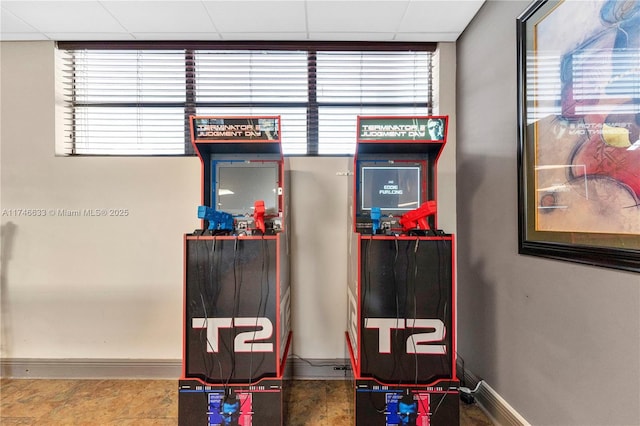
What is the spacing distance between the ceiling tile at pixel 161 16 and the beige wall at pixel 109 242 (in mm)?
847

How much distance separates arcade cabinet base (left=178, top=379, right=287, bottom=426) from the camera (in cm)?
148

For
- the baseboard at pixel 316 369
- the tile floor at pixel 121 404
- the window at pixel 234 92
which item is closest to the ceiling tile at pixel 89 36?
the window at pixel 234 92

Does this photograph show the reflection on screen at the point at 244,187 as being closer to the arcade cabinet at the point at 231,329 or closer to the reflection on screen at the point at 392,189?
the arcade cabinet at the point at 231,329

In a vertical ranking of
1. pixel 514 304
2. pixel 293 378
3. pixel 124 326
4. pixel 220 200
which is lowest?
pixel 293 378

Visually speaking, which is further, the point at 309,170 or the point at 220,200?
the point at 309,170

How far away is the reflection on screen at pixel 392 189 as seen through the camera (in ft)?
5.85

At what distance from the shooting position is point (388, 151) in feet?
5.87

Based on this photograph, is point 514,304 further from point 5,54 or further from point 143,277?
point 5,54

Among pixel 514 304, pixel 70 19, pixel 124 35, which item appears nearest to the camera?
pixel 514 304

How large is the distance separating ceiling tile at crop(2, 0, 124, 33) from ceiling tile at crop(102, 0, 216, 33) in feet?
0.32

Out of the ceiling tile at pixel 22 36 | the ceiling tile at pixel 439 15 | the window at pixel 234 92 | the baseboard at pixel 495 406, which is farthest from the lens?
the window at pixel 234 92

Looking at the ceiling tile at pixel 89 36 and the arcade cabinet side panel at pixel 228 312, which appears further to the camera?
the ceiling tile at pixel 89 36

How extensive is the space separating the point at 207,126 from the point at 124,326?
1.80 metres


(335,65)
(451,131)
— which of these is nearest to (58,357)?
(335,65)
